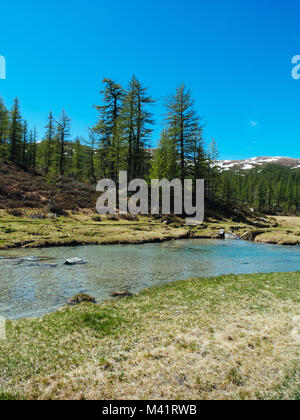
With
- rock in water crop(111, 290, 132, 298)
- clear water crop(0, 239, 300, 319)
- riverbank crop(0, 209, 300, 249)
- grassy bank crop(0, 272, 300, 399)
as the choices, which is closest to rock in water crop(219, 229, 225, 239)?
riverbank crop(0, 209, 300, 249)

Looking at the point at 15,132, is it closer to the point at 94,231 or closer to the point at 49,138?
the point at 49,138

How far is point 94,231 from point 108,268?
16.2 meters

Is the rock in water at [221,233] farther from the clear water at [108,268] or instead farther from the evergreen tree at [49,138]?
the evergreen tree at [49,138]

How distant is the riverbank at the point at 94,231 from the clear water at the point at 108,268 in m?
2.72

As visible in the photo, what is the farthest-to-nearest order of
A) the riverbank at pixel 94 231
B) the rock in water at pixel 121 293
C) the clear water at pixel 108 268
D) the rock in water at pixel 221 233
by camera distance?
the rock in water at pixel 221 233 < the riverbank at pixel 94 231 < the rock in water at pixel 121 293 < the clear water at pixel 108 268

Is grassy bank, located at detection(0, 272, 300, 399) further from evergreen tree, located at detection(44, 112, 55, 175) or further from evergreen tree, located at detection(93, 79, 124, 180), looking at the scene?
evergreen tree, located at detection(44, 112, 55, 175)

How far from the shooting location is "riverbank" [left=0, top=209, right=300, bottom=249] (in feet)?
100

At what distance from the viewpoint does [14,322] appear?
415 inches

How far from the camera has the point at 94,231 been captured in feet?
119

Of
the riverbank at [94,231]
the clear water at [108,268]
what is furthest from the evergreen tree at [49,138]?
the clear water at [108,268]

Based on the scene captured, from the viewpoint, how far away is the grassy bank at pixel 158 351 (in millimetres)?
6369

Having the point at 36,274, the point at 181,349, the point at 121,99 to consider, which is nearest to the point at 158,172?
the point at 121,99
